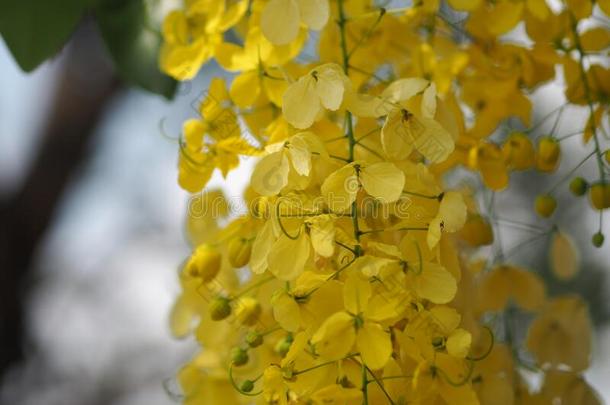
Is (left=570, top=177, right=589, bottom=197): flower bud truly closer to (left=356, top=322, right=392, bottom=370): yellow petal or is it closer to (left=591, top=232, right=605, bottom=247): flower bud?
(left=591, top=232, right=605, bottom=247): flower bud

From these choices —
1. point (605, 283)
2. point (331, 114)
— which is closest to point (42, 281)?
point (605, 283)

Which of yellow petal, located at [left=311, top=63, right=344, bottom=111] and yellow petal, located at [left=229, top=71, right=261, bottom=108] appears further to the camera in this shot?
yellow petal, located at [left=229, top=71, right=261, bottom=108]

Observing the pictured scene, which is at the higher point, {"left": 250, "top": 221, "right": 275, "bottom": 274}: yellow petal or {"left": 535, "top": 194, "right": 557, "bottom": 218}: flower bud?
{"left": 250, "top": 221, "right": 275, "bottom": 274}: yellow petal

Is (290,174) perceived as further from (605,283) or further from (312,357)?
(605,283)

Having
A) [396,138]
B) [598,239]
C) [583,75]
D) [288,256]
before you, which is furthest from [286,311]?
[583,75]

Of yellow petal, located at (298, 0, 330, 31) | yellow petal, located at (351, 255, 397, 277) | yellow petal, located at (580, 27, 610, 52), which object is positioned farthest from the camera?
yellow petal, located at (580, 27, 610, 52)

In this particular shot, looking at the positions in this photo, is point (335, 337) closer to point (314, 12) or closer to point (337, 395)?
point (337, 395)

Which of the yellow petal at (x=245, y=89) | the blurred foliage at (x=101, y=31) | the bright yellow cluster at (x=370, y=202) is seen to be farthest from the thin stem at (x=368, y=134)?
the blurred foliage at (x=101, y=31)

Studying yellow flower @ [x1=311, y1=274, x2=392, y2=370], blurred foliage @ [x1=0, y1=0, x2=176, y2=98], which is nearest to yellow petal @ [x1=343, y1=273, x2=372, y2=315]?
yellow flower @ [x1=311, y1=274, x2=392, y2=370]
